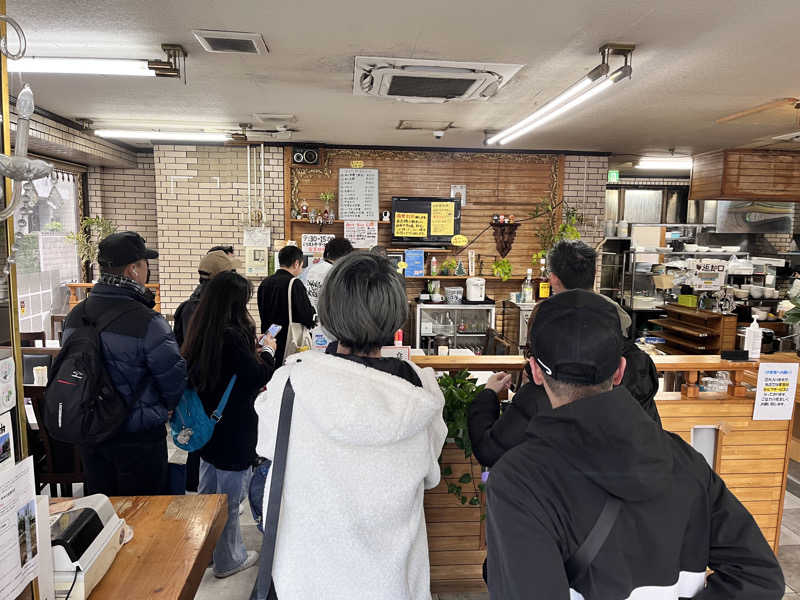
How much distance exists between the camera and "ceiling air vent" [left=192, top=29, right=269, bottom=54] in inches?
134

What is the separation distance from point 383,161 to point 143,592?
694 centimetres

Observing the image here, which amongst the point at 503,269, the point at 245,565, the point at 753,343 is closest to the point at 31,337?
the point at 245,565

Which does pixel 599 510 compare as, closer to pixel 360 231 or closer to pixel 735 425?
pixel 735 425

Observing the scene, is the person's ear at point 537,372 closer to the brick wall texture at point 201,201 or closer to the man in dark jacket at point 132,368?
the man in dark jacket at point 132,368

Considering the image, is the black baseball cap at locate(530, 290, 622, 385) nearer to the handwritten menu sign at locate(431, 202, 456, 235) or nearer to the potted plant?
the handwritten menu sign at locate(431, 202, 456, 235)

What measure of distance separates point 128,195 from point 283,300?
4.93m

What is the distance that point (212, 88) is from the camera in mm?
4789

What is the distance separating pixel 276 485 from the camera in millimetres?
1448

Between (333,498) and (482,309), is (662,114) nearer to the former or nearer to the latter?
(482,309)

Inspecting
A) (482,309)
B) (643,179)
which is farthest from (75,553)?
(643,179)

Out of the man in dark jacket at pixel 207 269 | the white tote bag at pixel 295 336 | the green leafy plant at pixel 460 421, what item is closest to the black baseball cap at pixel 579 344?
the green leafy plant at pixel 460 421

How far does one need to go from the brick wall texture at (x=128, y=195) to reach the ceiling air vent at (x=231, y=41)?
5.27 m

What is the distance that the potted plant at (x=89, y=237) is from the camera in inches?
292

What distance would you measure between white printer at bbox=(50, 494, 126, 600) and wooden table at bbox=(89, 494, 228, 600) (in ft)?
0.17
